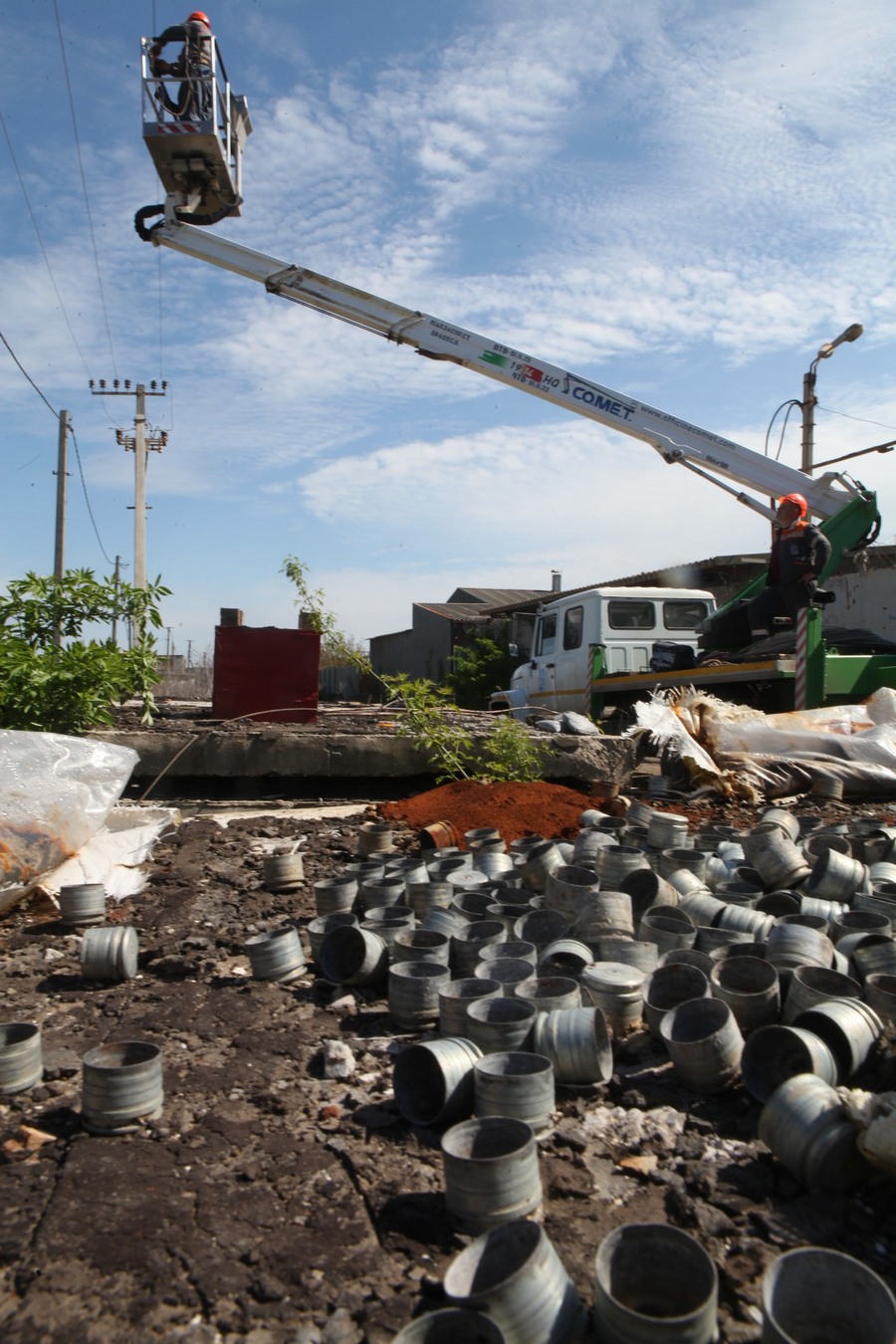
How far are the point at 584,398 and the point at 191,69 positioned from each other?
505 cm

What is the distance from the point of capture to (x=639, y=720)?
7820 mm

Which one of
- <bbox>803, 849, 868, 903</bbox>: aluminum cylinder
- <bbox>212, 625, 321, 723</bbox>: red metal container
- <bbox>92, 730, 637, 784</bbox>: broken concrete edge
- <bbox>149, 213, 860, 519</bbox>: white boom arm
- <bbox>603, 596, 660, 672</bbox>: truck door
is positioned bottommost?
<bbox>803, 849, 868, 903</bbox>: aluminum cylinder

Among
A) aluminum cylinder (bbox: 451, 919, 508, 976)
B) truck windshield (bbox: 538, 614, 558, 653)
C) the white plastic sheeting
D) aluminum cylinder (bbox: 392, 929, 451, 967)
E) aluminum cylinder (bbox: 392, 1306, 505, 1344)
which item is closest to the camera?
aluminum cylinder (bbox: 392, 1306, 505, 1344)

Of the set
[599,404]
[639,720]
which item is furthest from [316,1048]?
[599,404]

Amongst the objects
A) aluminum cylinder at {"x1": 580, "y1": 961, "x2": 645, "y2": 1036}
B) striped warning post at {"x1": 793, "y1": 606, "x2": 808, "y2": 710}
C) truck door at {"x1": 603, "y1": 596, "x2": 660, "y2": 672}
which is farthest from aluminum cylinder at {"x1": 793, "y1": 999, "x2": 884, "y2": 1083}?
truck door at {"x1": 603, "y1": 596, "x2": 660, "y2": 672}

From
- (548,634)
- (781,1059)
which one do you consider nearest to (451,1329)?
(781,1059)

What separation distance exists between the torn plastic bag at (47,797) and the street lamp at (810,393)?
14.6 metres

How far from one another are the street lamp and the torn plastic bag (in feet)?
48.0

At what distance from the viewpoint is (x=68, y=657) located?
5.89 meters

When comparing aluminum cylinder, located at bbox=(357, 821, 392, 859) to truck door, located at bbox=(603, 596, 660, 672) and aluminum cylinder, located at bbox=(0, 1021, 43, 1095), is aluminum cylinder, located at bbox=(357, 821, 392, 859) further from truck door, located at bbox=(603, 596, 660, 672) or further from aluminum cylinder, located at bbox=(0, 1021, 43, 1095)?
truck door, located at bbox=(603, 596, 660, 672)

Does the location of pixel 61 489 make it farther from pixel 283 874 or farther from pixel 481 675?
pixel 283 874

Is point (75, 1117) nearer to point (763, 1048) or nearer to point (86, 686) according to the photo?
point (763, 1048)

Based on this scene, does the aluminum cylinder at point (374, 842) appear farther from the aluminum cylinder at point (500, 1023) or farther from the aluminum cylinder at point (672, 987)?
the aluminum cylinder at point (500, 1023)

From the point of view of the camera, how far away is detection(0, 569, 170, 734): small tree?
5.65m
